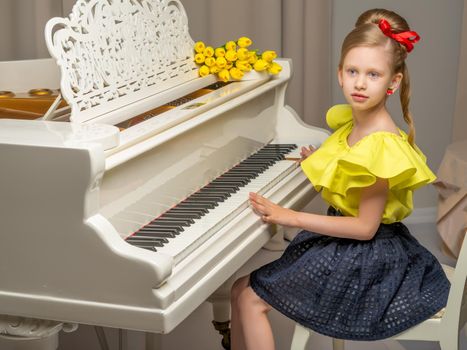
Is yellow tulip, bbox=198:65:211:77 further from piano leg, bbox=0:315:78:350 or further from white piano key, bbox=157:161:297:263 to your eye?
piano leg, bbox=0:315:78:350

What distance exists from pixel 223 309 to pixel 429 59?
2438 millimetres

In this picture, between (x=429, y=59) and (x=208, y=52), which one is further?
(x=429, y=59)

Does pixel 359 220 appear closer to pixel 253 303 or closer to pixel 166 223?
pixel 253 303

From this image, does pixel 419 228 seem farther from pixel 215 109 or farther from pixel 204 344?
Result: pixel 215 109

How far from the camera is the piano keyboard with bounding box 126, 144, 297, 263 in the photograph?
7.22 ft

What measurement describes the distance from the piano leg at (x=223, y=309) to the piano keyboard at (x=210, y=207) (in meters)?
0.44

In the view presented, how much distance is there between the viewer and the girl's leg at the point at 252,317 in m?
2.47

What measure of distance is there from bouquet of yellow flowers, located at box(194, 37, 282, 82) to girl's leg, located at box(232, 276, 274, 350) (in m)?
0.81

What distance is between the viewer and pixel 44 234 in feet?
6.67

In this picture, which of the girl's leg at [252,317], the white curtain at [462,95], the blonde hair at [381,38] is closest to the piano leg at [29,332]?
the girl's leg at [252,317]

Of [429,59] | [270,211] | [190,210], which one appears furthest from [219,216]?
[429,59]

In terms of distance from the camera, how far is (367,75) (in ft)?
7.93

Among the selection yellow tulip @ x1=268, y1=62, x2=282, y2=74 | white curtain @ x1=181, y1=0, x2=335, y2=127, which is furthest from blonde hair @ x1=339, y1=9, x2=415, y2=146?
white curtain @ x1=181, y1=0, x2=335, y2=127

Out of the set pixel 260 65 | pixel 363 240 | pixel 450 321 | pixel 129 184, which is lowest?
pixel 450 321
